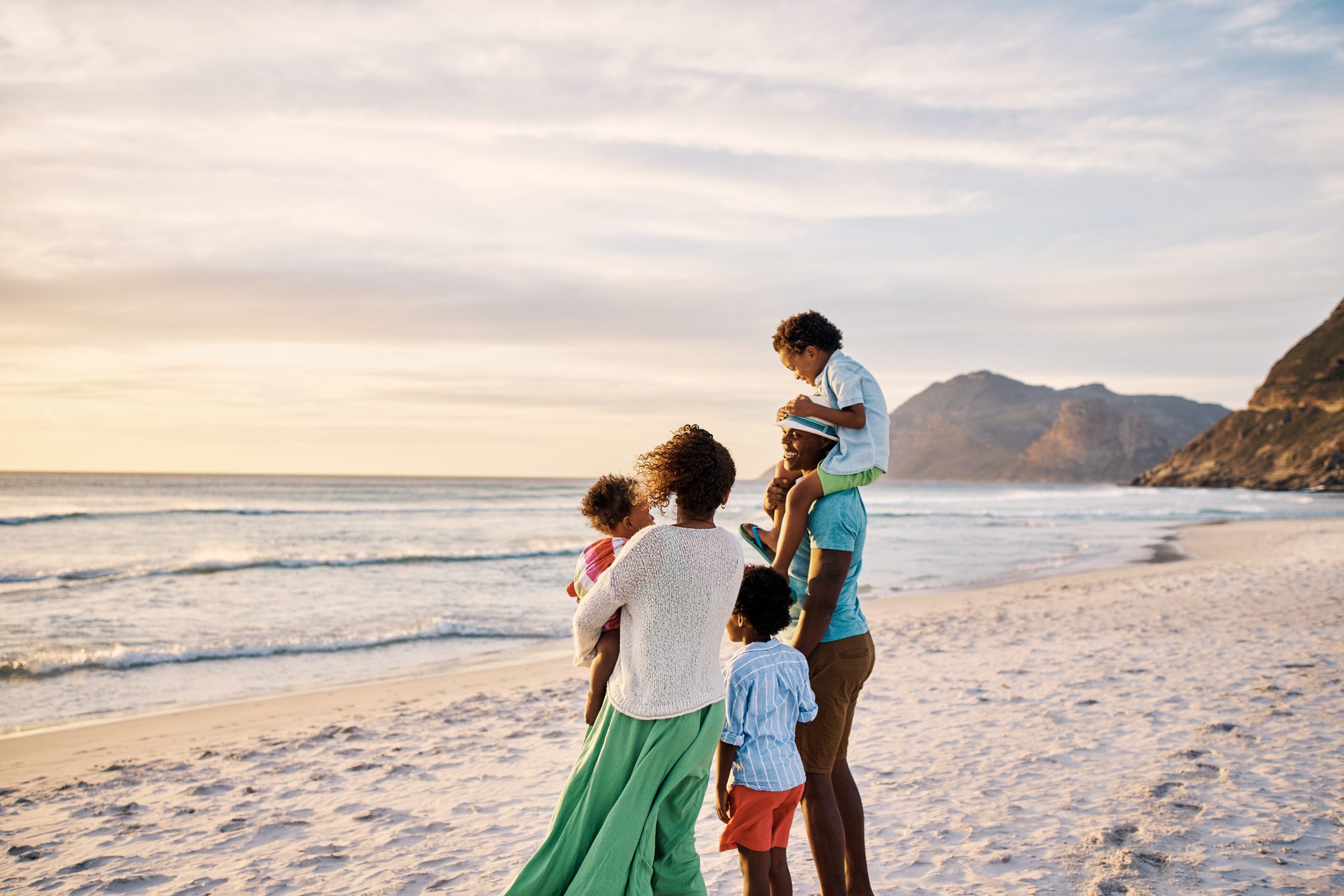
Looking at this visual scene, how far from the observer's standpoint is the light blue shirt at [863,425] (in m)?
2.69

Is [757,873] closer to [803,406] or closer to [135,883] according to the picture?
[803,406]

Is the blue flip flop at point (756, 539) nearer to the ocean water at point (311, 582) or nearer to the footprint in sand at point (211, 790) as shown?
the footprint in sand at point (211, 790)

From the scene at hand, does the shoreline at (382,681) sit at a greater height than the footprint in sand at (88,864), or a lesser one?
lesser

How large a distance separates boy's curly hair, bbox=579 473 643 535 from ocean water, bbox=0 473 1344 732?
253 inches

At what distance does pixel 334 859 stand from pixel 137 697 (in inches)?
→ 197

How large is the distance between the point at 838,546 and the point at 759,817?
0.88m

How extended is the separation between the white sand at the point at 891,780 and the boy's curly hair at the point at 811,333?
2.15m

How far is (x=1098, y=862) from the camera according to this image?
3363 millimetres

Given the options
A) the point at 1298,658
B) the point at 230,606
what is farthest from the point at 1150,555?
the point at 230,606

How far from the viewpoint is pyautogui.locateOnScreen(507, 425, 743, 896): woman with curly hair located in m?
2.31

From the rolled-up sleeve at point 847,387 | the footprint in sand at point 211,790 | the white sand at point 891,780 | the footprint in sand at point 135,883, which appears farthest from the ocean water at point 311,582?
the rolled-up sleeve at point 847,387

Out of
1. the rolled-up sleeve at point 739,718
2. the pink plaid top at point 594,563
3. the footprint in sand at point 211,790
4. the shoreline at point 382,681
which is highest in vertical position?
the pink plaid top at point 594,563

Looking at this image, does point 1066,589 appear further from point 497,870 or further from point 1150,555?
point 497,870

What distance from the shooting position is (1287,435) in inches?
3113
